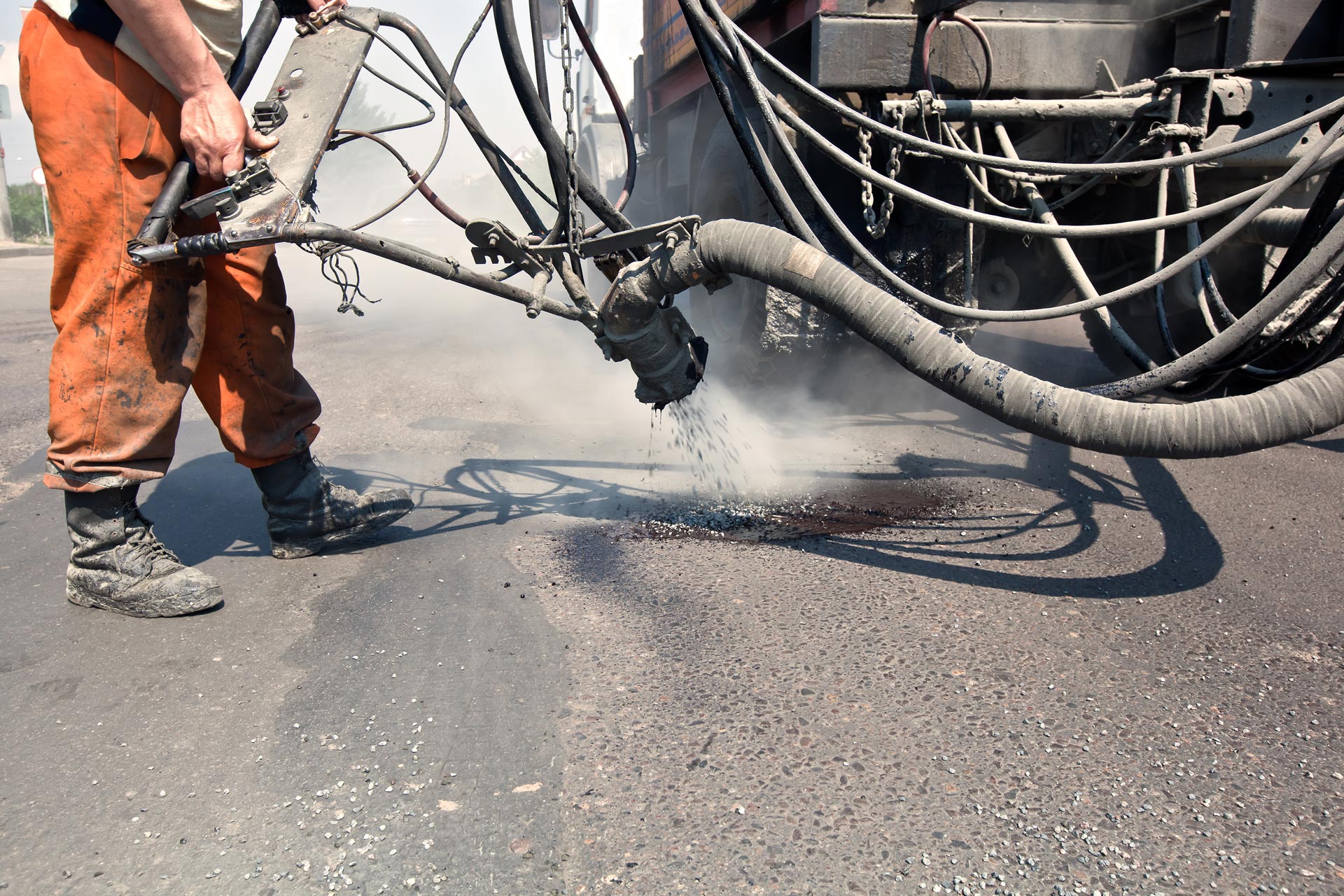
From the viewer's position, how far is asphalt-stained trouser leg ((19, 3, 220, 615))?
85.0 inches

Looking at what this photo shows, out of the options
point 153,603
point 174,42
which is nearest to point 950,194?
point 174,42

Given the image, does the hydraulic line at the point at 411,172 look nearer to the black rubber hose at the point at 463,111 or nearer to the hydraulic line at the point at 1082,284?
the black rubber hose at the point at 463,111

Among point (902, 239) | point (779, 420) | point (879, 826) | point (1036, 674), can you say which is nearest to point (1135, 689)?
point (1036, 674)

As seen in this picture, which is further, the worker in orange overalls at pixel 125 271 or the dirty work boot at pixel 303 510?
the dirty work boot at pixel 303 510

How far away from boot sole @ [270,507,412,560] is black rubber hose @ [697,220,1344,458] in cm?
137

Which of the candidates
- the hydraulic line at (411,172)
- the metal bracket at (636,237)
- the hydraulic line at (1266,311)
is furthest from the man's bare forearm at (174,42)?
the hydraulic line at (1266,311)

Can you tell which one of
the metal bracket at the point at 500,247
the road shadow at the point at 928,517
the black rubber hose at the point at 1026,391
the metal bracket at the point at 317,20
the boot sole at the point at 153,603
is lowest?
the road shadow at the point at 928,517

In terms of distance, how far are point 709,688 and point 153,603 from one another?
1495 millimetres

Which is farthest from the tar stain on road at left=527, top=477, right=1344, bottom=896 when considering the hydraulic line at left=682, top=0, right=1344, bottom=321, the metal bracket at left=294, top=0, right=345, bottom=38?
the metal bracket at left=294, top=0, right=345, bottom=38

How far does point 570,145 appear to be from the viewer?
2334 mm

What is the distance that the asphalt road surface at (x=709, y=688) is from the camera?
1.52 m

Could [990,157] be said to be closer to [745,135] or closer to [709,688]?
[745,135]

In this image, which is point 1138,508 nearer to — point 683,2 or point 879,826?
point 879,826

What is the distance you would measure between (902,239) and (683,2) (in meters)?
1.42
